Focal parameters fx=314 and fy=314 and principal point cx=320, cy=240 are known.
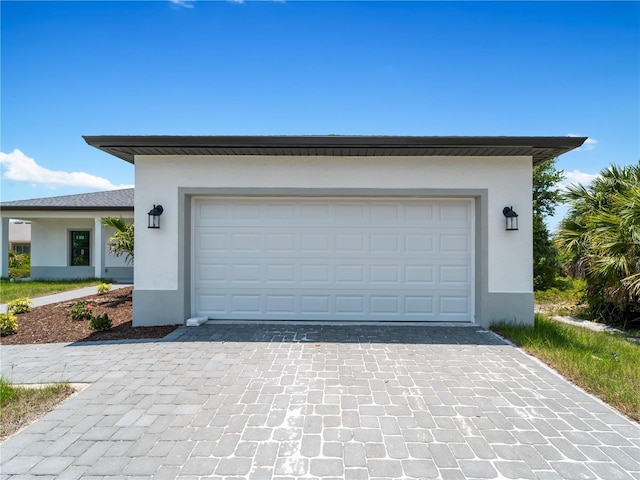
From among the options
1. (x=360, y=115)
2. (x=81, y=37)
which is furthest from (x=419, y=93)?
(x=81, y=37)

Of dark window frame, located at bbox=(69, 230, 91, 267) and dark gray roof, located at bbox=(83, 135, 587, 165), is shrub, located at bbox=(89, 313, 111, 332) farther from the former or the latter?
dark window frame, located at bbox=(69, 230, 91, 267)

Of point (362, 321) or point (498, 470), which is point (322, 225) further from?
point (498, 470)

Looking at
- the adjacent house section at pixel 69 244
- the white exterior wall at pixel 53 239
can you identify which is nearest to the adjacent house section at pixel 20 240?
the adjacent house section at pixel 69 244

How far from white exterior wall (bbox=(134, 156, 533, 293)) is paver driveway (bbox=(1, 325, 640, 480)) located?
1.81 metres

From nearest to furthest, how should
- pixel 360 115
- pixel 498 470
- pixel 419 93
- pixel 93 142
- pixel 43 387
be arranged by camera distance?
pixel 498 470, pixel 43 387, pixel 93 142, pixel 419 93, pixel 360 115

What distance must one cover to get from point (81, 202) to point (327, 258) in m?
13.8

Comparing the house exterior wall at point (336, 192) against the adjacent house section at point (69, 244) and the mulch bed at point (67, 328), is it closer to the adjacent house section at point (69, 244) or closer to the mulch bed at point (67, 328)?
the mulch bed at point (67, 328)

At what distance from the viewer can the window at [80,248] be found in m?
15.0

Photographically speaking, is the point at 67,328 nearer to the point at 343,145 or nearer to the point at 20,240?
the point at 343,145

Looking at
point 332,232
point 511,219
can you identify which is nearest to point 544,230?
point 511,219

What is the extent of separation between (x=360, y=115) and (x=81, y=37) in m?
7.26

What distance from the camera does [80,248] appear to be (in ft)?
49.2

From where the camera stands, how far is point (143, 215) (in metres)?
6.17

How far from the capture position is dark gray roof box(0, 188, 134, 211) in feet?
44.5
